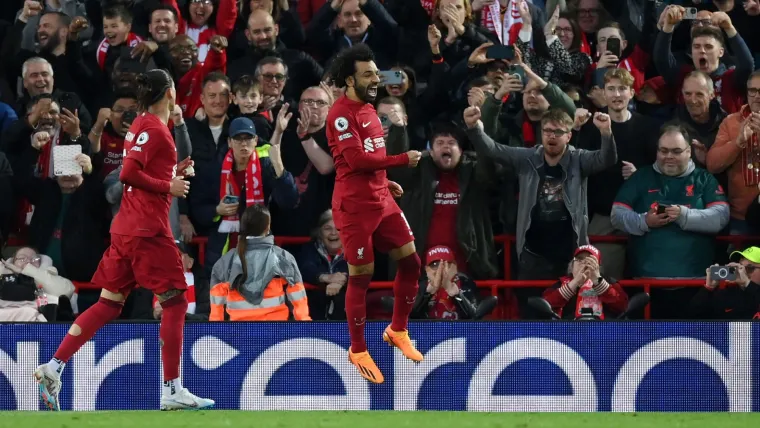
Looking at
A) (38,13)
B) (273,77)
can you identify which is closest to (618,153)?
(273,77)

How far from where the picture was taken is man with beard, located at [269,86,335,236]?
37.9ft

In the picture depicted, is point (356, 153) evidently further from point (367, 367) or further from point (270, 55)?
point (270, 55)

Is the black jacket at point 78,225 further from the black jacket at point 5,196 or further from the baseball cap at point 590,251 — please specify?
the baseball cap at point 590,251

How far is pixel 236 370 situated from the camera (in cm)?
977

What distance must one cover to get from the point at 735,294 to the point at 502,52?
Answer: 2.78m

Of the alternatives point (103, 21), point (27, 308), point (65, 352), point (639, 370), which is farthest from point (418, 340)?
point (103, 21)

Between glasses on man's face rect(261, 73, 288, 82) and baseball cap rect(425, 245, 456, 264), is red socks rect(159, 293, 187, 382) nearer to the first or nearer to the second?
baseball cap rect(425, 245, 456, 264)

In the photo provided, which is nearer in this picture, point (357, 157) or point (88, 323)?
point (88, 323)

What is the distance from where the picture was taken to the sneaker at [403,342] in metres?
9.07

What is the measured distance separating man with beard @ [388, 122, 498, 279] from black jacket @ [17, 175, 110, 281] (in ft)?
8.29

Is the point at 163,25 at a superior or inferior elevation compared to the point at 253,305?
superior

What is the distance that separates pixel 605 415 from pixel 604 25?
4874 millimetres

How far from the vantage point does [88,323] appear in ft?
28.1

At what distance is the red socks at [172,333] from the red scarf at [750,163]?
489 centimetres
